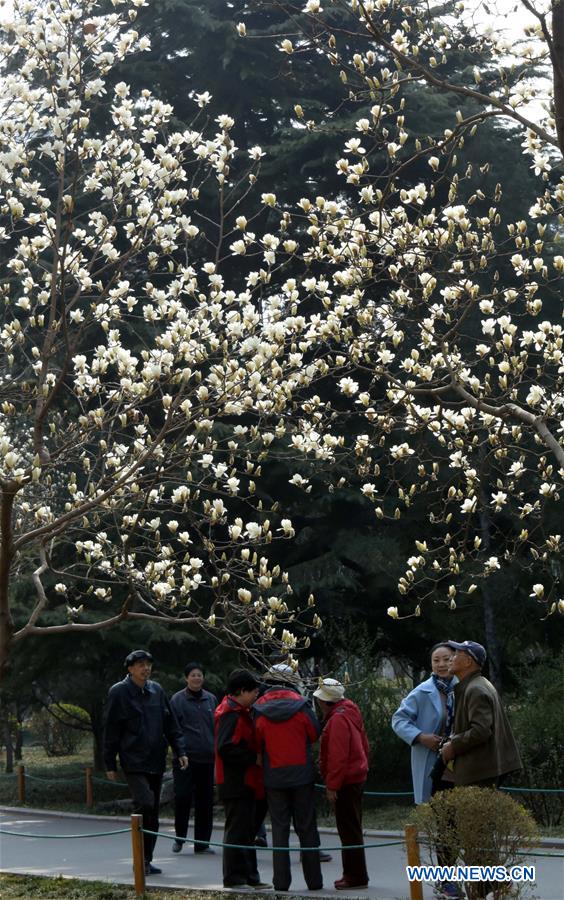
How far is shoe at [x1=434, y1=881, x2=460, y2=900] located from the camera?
305 inches

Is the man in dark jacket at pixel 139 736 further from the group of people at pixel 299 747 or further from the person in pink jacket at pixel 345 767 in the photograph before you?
the person in pink jacket at pixel 345 767

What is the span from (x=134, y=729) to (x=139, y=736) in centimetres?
8

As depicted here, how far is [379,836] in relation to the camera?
13.2 m

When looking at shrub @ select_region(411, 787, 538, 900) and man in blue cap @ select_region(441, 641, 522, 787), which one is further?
man in blue cap @ select_region(441, 641, 522, 787)

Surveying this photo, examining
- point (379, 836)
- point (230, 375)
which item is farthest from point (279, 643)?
point (379, 836)

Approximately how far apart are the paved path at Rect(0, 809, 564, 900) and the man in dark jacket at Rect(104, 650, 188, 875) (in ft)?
1.84

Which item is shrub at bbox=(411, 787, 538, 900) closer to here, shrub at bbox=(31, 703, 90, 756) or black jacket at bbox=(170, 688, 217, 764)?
black jacket at bbox=(170, 688, 217, 764)

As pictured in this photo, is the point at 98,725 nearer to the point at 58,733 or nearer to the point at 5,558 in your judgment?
the point at 58,733

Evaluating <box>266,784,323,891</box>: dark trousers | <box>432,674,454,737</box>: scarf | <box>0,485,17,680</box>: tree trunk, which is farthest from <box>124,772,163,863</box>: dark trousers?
<box>432,674,454,737</box>: scarf

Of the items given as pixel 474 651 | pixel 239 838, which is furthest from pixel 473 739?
pixel 239 838

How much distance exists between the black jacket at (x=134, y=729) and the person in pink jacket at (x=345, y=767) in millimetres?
1852

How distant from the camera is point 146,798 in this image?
35.6 ft

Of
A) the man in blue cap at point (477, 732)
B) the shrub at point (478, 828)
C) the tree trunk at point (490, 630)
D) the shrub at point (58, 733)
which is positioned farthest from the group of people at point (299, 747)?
the shrub at point (58, 733)

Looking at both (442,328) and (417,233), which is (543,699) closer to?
(442,328)
